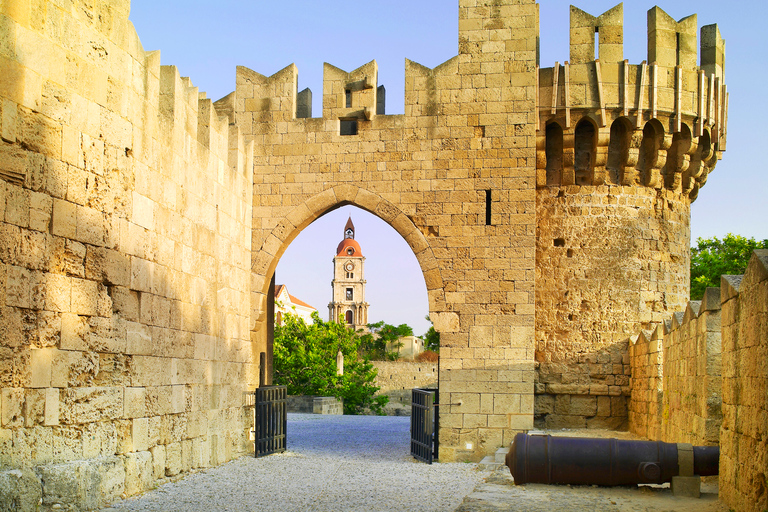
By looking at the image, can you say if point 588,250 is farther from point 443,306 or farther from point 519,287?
point 443,306

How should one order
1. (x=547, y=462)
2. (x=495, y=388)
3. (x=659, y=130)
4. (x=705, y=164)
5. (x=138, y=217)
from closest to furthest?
(x=547, y=462), (x=138, y=217), (x=495, y=388), (x=659, y=130), (x=705, y=164)

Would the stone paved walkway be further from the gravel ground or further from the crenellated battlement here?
the crenellated battlement

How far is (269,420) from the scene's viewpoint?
9.84 metres

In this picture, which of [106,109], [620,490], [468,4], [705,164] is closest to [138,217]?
[106,109]

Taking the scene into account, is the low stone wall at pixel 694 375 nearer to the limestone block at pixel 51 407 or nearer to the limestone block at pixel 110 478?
the limestone block at pixel 110 478

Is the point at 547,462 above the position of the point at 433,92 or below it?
below

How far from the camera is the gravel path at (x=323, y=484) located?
634cm

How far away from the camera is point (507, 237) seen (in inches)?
377

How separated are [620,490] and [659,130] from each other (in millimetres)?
5733

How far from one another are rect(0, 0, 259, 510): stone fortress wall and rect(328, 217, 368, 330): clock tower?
69.0 meters

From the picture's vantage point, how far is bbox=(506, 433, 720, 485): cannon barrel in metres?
5.80

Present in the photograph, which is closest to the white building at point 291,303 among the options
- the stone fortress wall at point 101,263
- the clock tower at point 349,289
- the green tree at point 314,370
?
the clock tower at point 349,289

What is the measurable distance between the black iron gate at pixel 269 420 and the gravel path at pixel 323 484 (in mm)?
220

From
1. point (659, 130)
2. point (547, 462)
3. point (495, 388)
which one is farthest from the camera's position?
point (659, 130)
